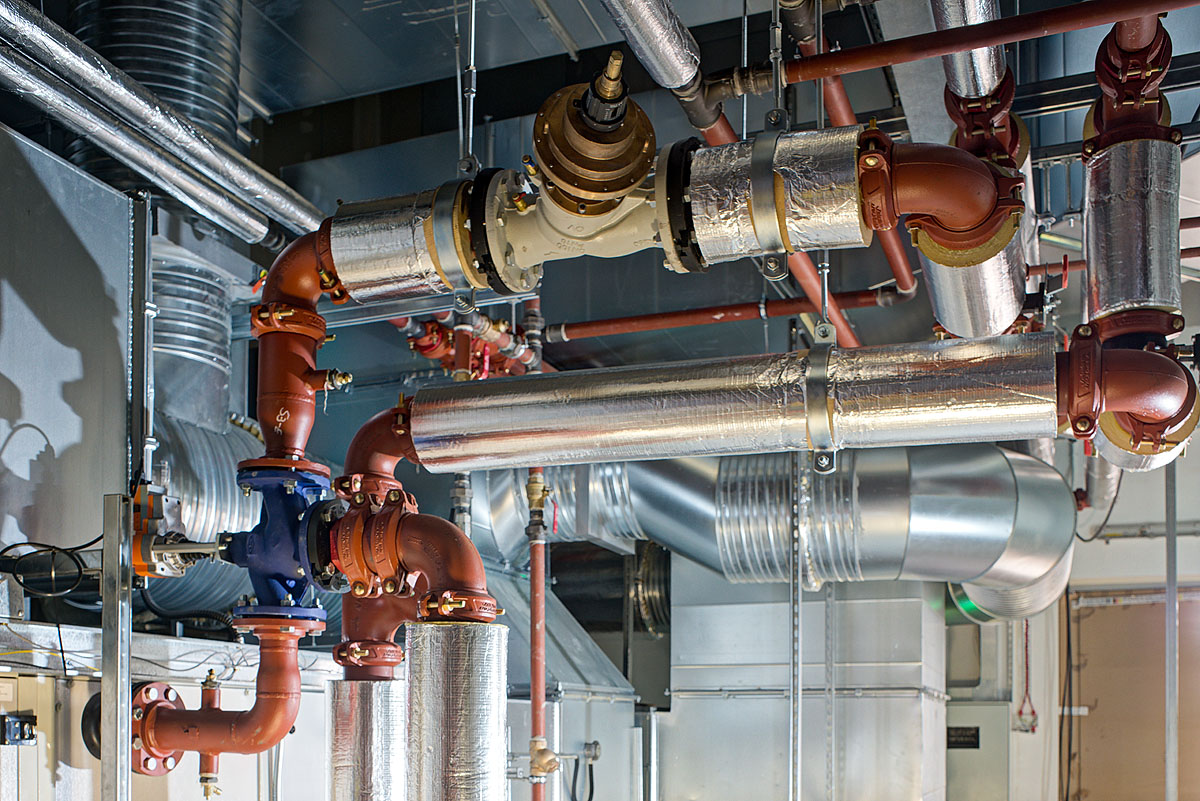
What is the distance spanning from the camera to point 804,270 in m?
2.87

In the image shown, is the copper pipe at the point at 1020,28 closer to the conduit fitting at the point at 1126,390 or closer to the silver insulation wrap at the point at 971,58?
the silver insulation wrap at the point at 971,58

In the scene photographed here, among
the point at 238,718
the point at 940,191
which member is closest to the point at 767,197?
the point at 940,191

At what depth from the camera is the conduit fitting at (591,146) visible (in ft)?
5.32

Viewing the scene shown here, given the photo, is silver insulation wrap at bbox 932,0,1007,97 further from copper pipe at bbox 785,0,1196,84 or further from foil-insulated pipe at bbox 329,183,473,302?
foil-insulated pipe at bbox 329,183,473,302

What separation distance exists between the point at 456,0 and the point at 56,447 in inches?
48.5

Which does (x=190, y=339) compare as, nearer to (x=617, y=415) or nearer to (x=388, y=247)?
(x=388, y=247)

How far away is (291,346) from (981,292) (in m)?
1.30

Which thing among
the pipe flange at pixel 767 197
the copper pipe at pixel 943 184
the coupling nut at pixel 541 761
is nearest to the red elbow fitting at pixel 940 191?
the copper pipe at pixel 943 184

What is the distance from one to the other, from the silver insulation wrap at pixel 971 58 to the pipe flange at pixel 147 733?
1826mm

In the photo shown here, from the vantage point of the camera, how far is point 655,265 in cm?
355

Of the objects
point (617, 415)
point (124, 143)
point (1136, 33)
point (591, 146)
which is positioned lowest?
point (617, 415)

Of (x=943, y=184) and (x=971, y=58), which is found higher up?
(x=971, y=58)

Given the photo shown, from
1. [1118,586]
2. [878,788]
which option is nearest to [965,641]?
[1118,586]

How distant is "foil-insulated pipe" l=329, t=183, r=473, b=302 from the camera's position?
1.86 meters
